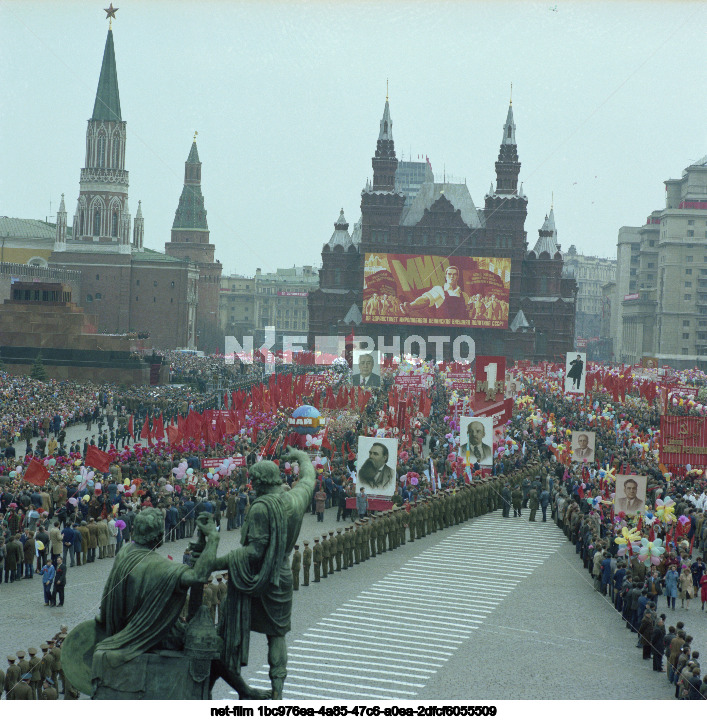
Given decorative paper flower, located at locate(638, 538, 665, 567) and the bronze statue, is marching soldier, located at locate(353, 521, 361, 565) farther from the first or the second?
the bronze statue

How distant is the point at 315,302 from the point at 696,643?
76977 millimetres

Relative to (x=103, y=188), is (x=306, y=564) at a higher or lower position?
lower

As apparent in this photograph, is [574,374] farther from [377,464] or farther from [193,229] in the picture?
[193,229]

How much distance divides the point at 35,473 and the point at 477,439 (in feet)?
36.6

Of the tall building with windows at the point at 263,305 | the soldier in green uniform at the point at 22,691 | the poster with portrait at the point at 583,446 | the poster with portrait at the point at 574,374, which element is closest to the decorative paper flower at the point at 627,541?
the poster with portrait at the point at 583,446

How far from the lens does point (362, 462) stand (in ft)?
81.9

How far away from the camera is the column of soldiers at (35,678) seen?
1127cm

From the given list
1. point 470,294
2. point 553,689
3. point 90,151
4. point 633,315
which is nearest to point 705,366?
point 633,315

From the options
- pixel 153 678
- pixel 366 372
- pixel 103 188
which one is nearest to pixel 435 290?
pixel 103 188

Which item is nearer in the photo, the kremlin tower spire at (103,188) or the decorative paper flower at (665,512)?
the decorative paper flower at (665,512)

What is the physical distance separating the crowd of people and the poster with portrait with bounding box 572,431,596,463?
317 mm

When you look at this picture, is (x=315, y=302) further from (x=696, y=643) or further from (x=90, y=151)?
(x=696, y=643)

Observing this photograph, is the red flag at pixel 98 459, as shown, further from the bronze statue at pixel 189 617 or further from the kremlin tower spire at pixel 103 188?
the kremlin tower spire at pixel 103 188

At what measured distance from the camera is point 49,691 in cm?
1144
